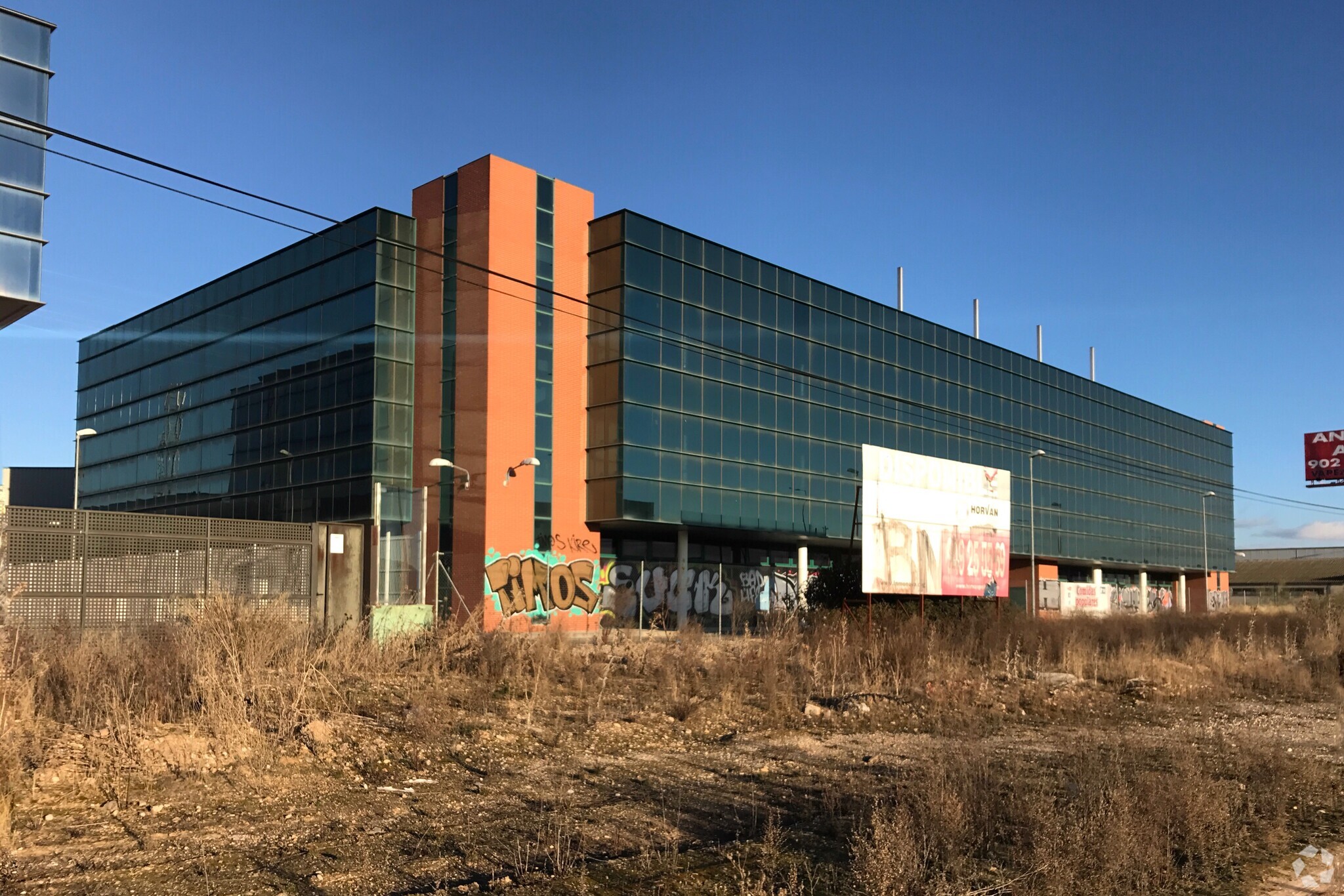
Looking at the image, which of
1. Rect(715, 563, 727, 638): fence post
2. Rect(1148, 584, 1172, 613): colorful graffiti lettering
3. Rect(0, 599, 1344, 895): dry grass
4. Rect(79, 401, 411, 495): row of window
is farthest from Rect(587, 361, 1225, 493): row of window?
Rect(1148, 584, 1172, 613): colorful graffiti lettering

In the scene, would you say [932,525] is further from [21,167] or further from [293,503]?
[293,503]

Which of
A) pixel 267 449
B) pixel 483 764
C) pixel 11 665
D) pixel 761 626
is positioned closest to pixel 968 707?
pixel 761 626

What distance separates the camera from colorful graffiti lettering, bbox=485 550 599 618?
3744 centimetres

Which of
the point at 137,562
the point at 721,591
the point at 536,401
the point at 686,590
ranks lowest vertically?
the point at 721,591

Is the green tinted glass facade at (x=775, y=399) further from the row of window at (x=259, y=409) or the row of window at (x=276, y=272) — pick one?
the row of window at (x=259, y=409)

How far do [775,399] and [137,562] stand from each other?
28708 mm

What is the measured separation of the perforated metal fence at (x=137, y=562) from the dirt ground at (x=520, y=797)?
31.4ft

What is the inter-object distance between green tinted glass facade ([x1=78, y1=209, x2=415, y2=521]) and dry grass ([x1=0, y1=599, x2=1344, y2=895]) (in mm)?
20709

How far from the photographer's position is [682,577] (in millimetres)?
43500

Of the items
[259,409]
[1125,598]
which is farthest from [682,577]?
[1125,598]

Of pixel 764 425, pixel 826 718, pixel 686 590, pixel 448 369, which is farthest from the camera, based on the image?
pixel 764 425

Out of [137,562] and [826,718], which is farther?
[137,562]

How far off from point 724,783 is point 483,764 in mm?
2532

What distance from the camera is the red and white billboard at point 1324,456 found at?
228 ft
